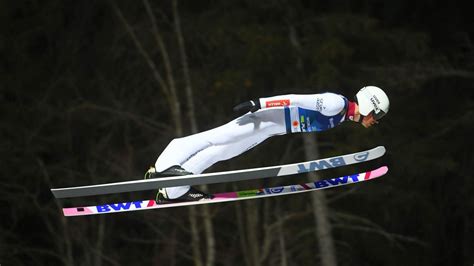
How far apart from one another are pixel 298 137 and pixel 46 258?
5255mm

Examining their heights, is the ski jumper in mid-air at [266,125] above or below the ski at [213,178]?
above

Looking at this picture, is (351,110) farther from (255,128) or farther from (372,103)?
(255,128)

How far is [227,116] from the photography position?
15.3m

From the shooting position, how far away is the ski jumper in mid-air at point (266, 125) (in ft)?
24.3

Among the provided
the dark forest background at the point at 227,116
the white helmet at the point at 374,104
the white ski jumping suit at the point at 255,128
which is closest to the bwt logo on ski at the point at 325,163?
the white ski jumping suit at the point at 255,128

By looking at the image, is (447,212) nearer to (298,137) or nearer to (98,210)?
(298,137)

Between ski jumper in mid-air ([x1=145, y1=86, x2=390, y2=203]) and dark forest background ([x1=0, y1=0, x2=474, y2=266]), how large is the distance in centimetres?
624

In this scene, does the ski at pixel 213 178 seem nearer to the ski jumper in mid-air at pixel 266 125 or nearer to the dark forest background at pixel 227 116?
the ski jumper in mid-air at pixel 266 125

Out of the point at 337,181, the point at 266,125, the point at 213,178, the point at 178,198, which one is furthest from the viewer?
the point at 337,181

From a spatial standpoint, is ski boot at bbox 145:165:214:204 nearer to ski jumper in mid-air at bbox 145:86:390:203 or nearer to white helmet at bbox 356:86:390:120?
ski jumper in mid-air at bbox 145:86:390:203

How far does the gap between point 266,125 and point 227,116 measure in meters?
7.82

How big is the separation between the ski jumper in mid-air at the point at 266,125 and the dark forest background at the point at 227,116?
20.5ft

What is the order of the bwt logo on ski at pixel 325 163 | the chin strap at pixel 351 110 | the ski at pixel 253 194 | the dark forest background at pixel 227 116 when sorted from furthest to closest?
the dark forest background at pixel 227 116
the ski at pixel 253 194
the bwt logo on ski at pixel 325 163
the chin strap at pixel 351 110

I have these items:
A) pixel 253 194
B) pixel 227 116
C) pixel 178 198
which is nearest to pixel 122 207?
pixel 178 198
